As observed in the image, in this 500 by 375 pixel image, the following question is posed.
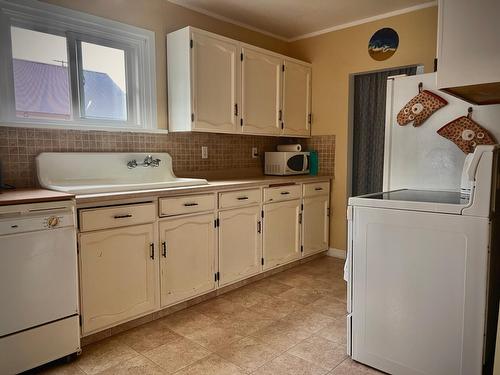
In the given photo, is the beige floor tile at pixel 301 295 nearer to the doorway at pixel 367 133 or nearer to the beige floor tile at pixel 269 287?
the beige floor tile at pixel 269 287

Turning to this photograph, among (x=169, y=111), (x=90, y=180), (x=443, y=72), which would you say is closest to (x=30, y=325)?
(x=90, y=180)

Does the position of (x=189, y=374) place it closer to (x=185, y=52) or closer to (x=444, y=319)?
(x=444, y=319)

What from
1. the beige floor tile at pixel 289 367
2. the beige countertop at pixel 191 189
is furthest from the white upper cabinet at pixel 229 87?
the beige floor tile at pixel 289 367

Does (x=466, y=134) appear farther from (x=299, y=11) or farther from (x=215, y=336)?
(x=299, y=11)

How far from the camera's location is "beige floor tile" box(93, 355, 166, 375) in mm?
1889

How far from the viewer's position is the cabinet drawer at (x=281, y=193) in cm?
321

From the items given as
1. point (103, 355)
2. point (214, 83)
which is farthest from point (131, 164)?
point (103, 355)

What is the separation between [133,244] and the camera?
226 centimetres

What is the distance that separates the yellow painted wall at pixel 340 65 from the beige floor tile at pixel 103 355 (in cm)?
252

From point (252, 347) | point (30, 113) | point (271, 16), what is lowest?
point (252, 347)

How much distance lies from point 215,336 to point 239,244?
2.83ft

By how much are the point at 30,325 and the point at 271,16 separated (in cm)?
311

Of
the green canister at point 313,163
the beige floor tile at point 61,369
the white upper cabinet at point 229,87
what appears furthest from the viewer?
the green canister at point 313,163

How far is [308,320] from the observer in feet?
8.16
